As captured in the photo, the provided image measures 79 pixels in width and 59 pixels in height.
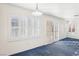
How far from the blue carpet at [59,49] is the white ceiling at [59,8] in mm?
392

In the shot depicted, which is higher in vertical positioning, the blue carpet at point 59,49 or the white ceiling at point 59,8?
the white ceiling at point 59,8

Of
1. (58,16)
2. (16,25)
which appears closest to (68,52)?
(58,16)

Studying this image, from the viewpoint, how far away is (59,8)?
1.96m

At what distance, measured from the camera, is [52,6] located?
196 cm

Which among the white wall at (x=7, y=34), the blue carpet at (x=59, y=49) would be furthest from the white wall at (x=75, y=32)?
the white wall at (x=7, y=34)

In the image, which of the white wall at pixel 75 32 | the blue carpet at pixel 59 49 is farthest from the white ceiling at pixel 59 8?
the blue carpet at pixel 59 49

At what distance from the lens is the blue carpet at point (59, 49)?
6.46 ft

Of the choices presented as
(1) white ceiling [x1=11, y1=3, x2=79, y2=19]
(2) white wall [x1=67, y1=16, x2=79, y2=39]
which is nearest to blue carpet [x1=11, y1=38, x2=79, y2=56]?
(2) white wall [x1=67, y1=16, x2=79, y2=39]

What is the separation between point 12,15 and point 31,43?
0.51m

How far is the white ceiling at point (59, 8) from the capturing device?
1.93m

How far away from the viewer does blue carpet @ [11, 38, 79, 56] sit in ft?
6.46

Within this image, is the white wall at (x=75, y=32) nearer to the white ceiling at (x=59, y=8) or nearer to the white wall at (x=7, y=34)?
the white ceiling at (x=59, y=8)

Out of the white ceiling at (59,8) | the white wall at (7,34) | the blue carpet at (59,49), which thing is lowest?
the blue carpet at (59,49)

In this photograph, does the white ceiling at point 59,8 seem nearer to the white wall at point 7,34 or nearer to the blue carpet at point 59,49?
the white wall at point 7,34
